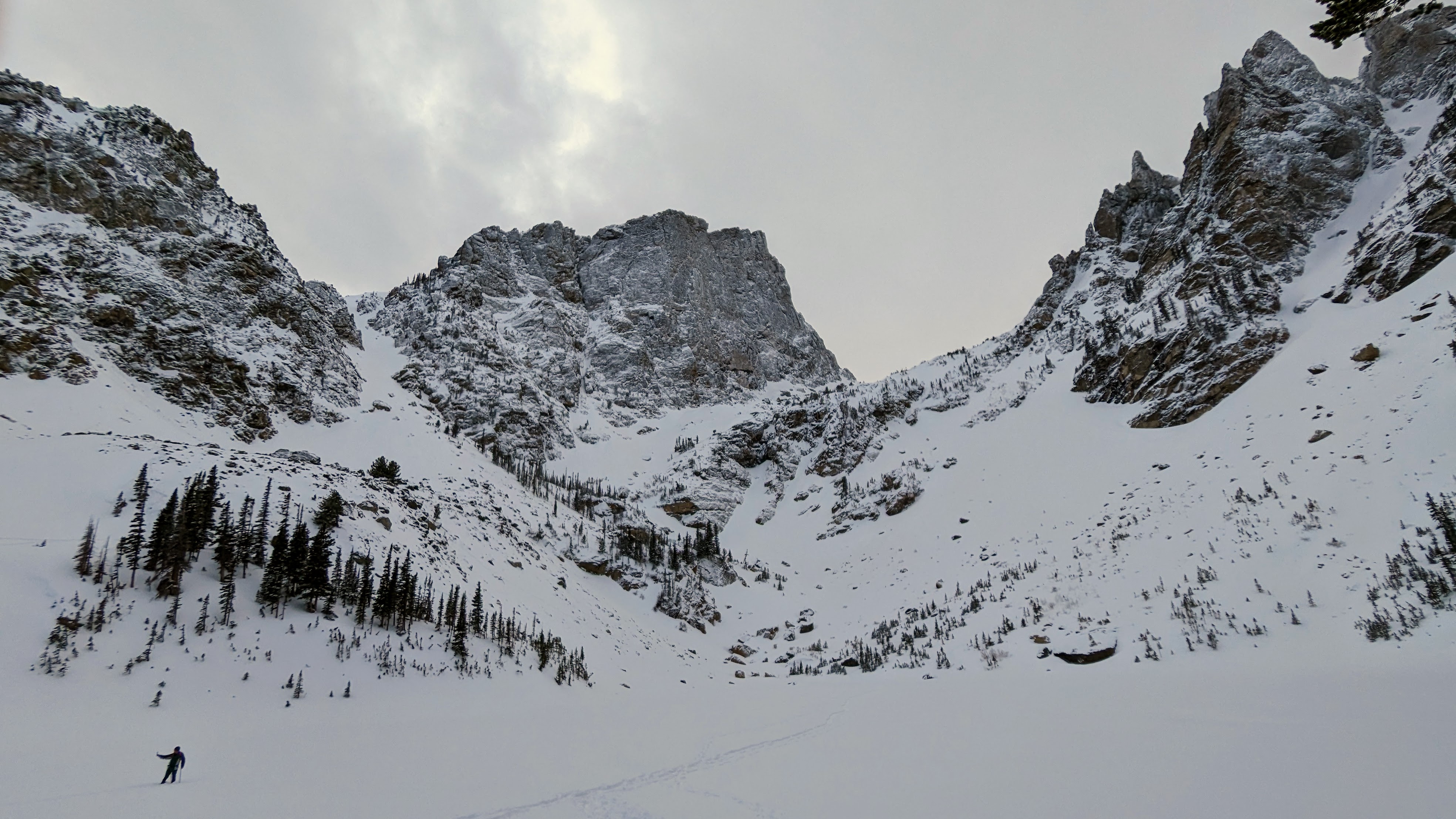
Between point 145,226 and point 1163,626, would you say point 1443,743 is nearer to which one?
point 1163,626

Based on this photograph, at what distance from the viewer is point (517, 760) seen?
1033cm

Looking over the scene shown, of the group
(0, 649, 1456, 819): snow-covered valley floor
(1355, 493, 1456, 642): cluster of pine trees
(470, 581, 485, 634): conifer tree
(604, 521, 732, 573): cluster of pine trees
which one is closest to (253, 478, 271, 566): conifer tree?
(0, 649, 1456, 819): snow-covered valley floor

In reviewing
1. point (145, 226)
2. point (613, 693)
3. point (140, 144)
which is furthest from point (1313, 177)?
point (140, 144)

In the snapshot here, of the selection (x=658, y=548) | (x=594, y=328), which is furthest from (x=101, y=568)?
(x=594, y=328)

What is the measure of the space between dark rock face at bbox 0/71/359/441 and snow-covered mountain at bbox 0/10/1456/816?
313 millimetres

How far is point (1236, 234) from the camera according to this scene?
167ft

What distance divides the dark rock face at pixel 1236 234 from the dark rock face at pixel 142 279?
7020 cm

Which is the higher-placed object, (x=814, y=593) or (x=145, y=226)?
(x=145, y=226)

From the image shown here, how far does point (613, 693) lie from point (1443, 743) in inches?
880

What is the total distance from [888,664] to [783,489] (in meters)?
51.7

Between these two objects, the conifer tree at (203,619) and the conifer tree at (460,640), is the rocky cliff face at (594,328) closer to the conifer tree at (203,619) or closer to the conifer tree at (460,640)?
the conifer tree at (460,640)

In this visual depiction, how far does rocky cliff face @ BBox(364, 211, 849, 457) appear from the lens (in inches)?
3265

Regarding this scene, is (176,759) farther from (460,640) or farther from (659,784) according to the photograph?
(460,640)

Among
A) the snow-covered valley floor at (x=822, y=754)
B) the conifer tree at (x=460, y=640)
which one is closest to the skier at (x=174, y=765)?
the snow-covered valley floor at (x=822, y=754)
